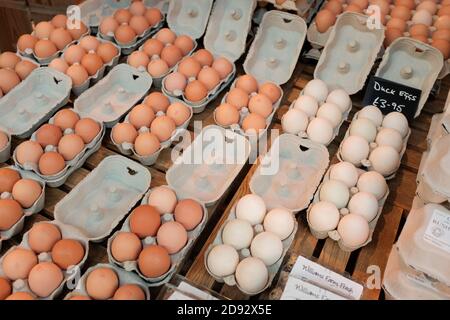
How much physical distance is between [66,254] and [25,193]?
0.29 meters

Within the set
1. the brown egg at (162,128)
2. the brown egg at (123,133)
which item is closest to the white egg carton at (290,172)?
the brown egg at (162,128)

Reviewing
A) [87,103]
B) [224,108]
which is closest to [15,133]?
[87,103]

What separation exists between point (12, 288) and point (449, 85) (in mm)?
1812

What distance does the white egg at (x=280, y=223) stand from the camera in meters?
1.38

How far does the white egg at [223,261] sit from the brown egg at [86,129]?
0.65 meters

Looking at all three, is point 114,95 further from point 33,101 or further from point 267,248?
point 267,248

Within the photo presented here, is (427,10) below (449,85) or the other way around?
the other way around

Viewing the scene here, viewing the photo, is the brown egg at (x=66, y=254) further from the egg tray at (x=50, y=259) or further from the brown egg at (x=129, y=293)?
the brown egg at (x=129, y=293)

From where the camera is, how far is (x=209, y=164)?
1.65 m

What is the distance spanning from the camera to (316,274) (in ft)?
4.18

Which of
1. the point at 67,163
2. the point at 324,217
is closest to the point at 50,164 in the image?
the point at 67,163
